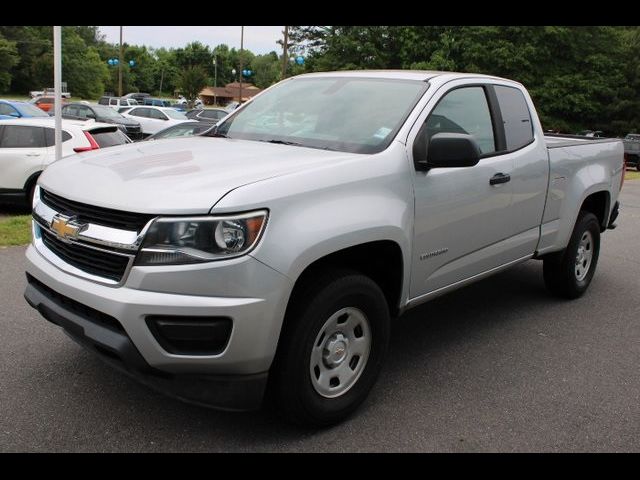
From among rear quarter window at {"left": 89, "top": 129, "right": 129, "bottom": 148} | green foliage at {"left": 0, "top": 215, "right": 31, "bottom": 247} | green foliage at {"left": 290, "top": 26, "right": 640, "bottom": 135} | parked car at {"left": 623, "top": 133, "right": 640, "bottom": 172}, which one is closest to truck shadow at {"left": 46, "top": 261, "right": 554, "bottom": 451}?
green foliage at {"left": 0, "top": 215, "right": 31, "bottom": 247}

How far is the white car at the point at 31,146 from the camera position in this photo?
9047mm

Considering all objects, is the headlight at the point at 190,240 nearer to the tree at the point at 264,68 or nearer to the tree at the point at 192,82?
the tree at the point at 192,82

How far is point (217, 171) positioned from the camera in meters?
2.96

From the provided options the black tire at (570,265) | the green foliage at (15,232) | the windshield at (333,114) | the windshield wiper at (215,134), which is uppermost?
the windshield at (333,114)

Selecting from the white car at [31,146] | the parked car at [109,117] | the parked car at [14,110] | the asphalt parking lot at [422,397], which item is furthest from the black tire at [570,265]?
the parked car at [109,117]

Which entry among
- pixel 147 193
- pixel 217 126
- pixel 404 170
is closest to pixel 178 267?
pixel 147 193

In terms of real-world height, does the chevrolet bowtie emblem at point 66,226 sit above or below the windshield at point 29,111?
above

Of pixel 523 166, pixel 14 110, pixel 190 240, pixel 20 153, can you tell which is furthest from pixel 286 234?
pixel 14 110

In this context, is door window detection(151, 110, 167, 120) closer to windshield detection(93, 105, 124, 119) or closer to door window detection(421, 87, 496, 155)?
windshield detection(93, 105, 124, 119)

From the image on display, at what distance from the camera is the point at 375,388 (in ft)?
12.3

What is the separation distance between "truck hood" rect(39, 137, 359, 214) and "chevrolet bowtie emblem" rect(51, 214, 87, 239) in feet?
0.37

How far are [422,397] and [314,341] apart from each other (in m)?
1.02

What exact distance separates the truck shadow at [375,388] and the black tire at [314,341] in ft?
0.48

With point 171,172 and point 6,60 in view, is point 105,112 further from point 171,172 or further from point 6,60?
point 6,60
